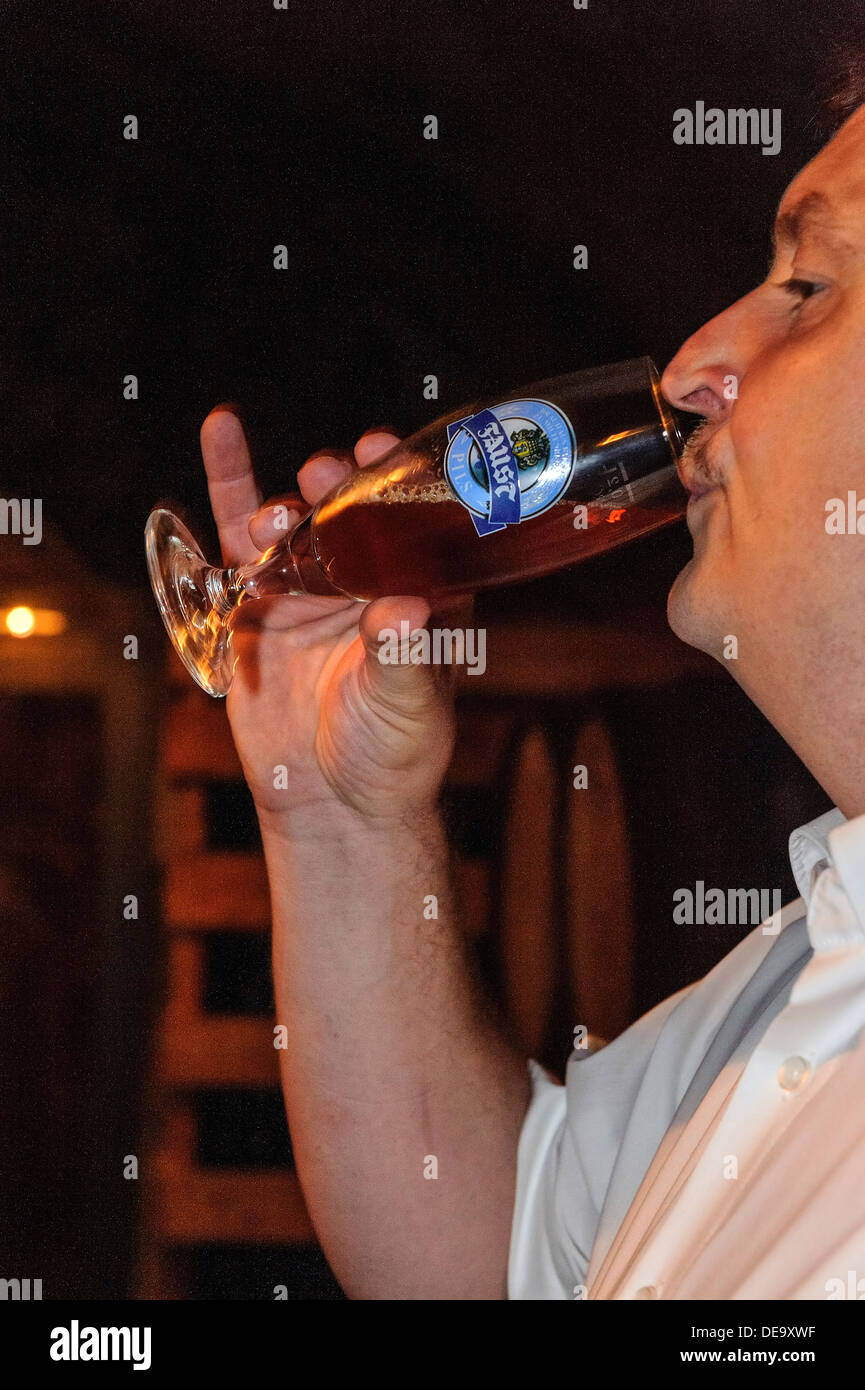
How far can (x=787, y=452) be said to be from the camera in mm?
889

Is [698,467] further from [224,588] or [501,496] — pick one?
[224,588]

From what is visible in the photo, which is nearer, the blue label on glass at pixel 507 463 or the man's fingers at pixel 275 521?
the blue label on glass at pixel 507 463

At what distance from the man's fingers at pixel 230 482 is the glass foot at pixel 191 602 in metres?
0.06

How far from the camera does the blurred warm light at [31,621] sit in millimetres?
1839

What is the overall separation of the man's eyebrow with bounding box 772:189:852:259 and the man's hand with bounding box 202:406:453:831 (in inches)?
14.1

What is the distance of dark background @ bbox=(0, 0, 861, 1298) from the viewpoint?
5.70 ft

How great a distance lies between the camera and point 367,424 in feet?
5.93

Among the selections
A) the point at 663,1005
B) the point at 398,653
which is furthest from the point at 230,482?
the point at 663,1005

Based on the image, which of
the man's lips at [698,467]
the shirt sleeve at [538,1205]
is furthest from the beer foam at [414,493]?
the shirt sleeve at [538,1205]

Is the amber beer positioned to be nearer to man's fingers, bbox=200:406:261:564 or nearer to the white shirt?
man's fingers, bbox=200:406:261:564

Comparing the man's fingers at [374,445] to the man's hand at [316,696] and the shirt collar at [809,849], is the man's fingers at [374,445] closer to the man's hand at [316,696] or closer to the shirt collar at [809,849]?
the man's hand at [316,696]
